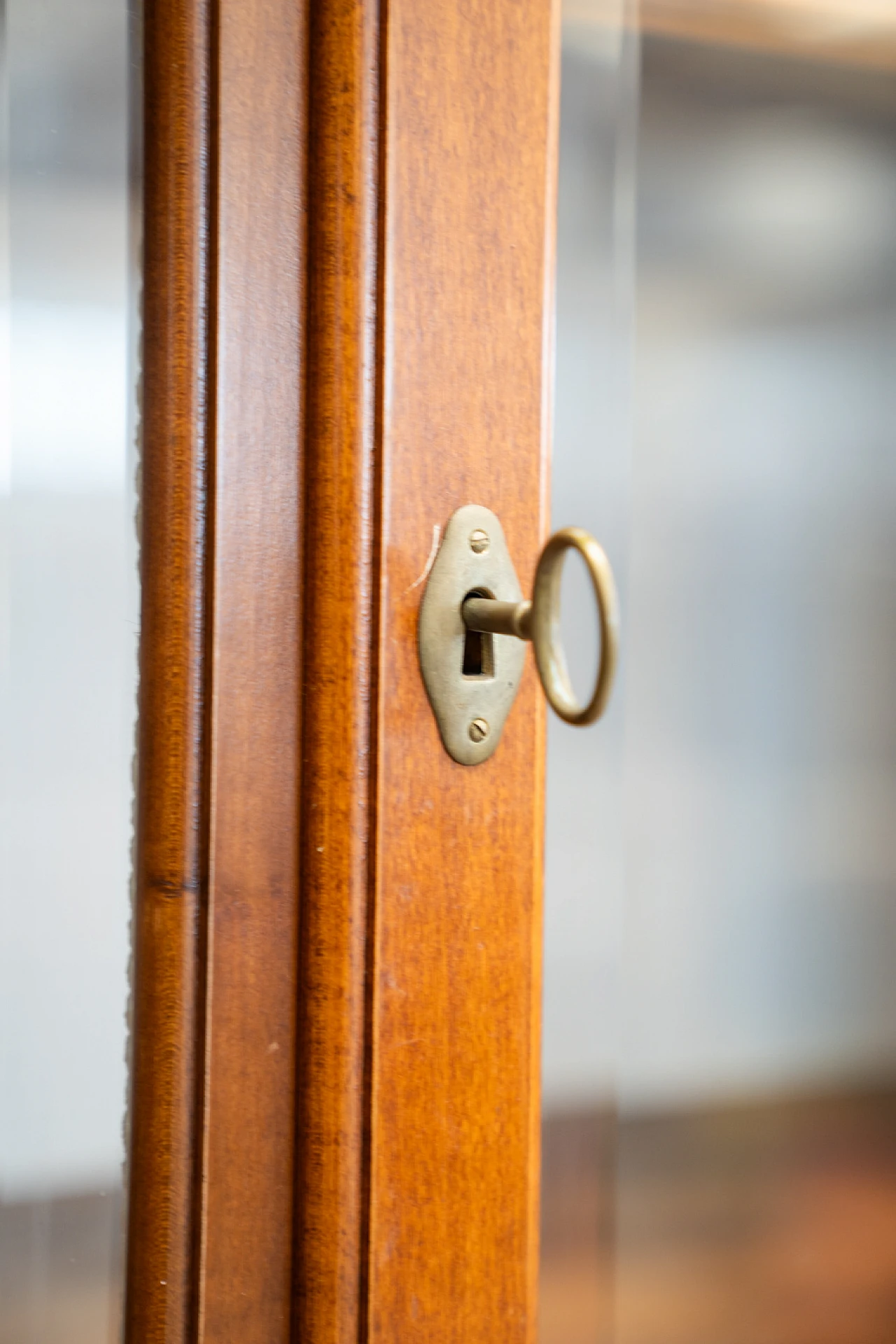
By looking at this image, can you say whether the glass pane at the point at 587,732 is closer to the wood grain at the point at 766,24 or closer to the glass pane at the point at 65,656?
the wood grain at the point at 766,24

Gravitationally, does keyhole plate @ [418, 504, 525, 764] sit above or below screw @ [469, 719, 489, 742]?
above

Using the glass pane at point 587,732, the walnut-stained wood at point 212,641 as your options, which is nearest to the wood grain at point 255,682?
the walnut-stained wood at point 212,641

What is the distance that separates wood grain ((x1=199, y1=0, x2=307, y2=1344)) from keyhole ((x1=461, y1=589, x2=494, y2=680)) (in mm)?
66

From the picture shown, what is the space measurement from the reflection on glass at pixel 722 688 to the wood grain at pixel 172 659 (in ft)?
0.49

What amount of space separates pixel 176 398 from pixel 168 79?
0.11 metres

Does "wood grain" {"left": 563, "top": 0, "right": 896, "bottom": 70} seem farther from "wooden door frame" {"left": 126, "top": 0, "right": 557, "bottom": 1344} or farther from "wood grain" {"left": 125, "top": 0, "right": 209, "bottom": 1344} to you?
"wood grain" {"left": 125, "top": 0, "right": 209, "bottom": 1344}

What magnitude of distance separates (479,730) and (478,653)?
0.10ft

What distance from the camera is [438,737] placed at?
445mm

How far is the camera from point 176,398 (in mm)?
420

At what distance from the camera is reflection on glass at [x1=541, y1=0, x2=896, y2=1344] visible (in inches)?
19.3

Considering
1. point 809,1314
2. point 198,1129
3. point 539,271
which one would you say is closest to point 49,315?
point 539,271

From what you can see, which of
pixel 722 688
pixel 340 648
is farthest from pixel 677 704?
pixel 340 648

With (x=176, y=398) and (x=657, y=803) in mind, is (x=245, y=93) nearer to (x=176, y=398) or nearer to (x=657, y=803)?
(x=176, y=398)

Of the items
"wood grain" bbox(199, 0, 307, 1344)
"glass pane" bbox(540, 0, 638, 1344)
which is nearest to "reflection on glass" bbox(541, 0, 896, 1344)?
"glass pane" bbox(540, 0, 638, 1344)
